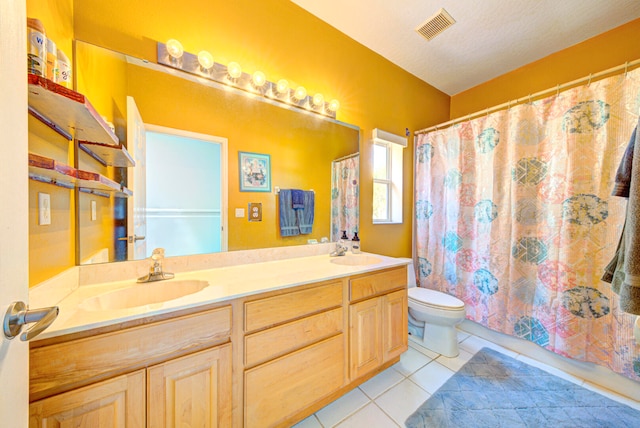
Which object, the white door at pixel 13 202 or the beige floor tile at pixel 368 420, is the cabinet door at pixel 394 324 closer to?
the beige floor tile at pixel 368 420

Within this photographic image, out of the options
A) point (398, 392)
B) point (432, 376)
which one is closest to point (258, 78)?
point (398, 392)

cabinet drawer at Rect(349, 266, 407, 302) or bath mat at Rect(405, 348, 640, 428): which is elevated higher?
cabinet drawer at Rect(349, 266, 407, 302)

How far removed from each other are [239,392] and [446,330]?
5.36ft

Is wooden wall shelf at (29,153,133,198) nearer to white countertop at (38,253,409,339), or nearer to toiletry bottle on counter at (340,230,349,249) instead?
white countertop at (38,253,409,339)

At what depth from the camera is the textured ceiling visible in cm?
166

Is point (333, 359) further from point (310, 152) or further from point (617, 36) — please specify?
point (617, 36)

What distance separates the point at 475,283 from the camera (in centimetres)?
210

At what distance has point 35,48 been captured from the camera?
0.69 metres

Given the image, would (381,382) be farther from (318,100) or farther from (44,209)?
(318,100)

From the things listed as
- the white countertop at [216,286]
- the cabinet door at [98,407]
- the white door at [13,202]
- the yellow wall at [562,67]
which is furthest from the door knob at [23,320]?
the yellow wall at [562,67]

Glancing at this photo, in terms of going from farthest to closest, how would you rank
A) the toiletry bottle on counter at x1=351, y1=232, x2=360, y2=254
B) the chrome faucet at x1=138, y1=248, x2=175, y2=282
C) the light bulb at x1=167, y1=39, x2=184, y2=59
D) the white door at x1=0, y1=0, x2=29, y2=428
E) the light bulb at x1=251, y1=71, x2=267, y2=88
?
the toiletry bottle on counter at x1=351, y1=232, x2=360, y2=254, the light bulb at x1=251, y1=71, x2=267, y2=88, the light bulb at x1=167, y1=39, x2=184, y2=59, the chrome faucet at x1=138, y1=248, x2=175, y2=282, the white door at x1=0, y1=0, x2=29, y2=428

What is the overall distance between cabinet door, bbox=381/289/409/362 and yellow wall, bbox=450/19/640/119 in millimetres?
2376

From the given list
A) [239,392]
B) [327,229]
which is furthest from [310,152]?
[239,392]

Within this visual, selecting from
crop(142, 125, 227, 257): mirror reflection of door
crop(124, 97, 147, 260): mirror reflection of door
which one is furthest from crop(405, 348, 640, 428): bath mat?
crop(124, 97, 147, 260): mirror reflection of door
